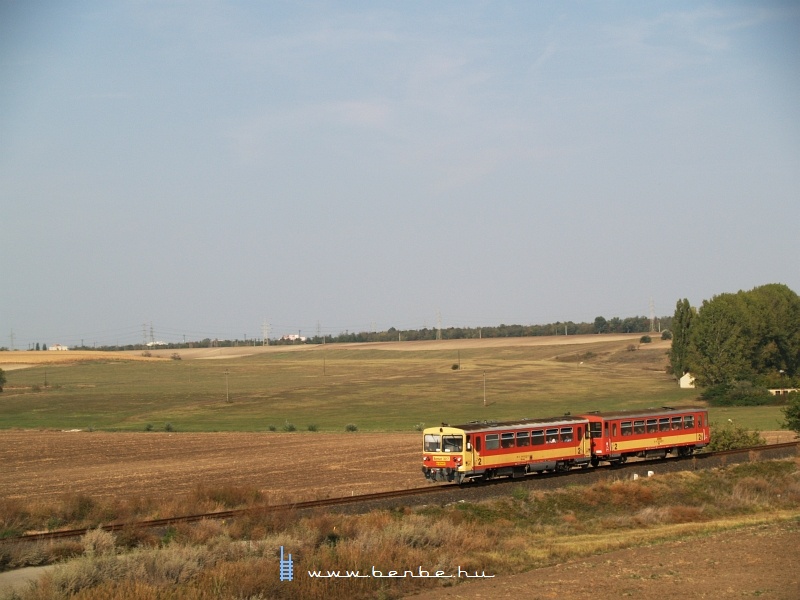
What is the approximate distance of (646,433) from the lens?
4178cm

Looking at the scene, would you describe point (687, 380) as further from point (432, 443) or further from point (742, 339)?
point (432, 443)

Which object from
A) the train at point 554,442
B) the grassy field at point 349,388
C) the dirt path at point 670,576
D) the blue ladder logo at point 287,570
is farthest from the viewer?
the grassy field at point 349,388

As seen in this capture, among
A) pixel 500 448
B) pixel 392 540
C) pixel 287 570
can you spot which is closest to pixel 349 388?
pixel 500 448

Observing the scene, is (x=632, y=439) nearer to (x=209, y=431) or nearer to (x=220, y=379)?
(x=209, y=431)

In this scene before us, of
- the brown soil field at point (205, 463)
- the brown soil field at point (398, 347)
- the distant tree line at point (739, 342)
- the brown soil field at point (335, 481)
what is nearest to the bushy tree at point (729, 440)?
the brown soil field at point (205, 463)

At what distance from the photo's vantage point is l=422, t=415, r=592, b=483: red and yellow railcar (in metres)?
34.0

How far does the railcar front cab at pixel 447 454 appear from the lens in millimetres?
33906

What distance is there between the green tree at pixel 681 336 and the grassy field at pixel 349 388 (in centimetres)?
249

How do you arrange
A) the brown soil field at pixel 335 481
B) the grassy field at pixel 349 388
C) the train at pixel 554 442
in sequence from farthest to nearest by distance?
the grassy field at pixel 349 388
the train at pixel 554 442
the brown soil field at pixel 335 481

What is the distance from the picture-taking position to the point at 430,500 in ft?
99.5

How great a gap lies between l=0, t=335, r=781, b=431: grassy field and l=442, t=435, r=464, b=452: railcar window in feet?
128

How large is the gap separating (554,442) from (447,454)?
5.60 m

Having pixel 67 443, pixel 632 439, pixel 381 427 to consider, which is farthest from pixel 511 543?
pixel 381 427

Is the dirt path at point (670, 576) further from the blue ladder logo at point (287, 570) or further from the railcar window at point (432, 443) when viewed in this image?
the railcar window at point (432, 443)
